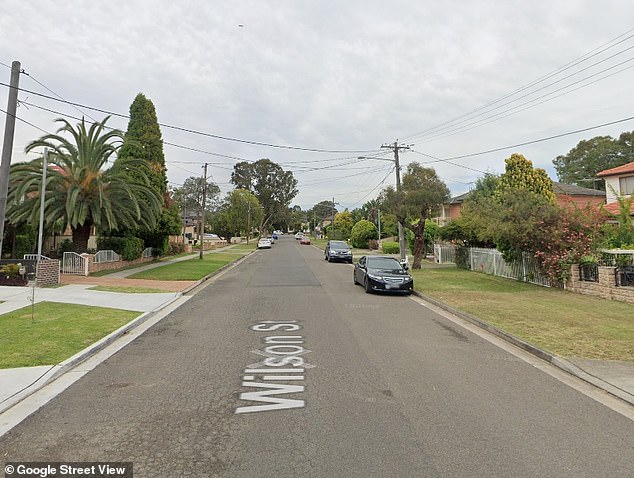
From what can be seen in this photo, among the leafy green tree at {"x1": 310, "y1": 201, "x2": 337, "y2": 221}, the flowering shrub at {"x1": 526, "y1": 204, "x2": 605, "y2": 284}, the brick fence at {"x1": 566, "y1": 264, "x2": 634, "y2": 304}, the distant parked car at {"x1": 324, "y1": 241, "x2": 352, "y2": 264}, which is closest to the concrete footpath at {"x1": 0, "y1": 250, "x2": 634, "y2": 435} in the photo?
the flowering shrub at {"x1": 526, "y1": 204, "x2": 605, "y2": 284}

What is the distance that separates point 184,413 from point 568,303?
11.7 metres

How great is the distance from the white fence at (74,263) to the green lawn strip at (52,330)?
8816mm

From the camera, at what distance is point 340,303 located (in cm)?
1270

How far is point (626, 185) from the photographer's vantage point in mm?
27531

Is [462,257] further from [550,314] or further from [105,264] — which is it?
[105,264]

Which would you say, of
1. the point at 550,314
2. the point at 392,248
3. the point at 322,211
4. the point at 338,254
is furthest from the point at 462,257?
the point at 322,211

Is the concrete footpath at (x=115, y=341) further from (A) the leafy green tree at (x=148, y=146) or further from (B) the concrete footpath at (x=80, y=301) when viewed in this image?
(A) the leafy green tree at (x=148, y=146)

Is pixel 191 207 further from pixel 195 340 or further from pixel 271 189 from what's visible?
pixel 195 340

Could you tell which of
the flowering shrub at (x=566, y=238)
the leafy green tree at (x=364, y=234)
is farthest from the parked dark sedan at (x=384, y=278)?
the leafy green tree at (x=364, y=234)

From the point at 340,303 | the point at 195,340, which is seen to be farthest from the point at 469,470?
the point at 340,303

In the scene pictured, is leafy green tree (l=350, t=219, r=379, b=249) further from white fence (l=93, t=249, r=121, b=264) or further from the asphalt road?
the asphalt road

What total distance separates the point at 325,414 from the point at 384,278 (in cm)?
1050

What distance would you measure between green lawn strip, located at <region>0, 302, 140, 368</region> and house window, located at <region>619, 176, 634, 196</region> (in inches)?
1164

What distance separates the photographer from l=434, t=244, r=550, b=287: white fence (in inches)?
690
